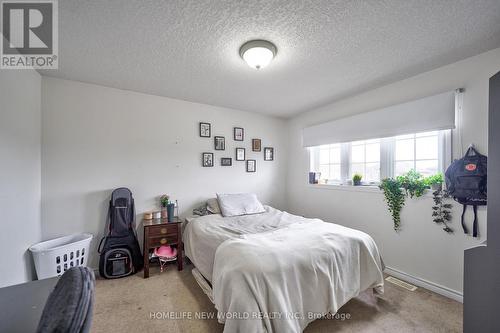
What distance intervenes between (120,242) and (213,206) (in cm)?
124

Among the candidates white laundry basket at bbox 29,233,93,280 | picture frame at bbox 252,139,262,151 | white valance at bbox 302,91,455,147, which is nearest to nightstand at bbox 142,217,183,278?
white laundry basket at bbox 29,233,93,280

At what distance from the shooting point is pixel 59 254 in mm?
2064

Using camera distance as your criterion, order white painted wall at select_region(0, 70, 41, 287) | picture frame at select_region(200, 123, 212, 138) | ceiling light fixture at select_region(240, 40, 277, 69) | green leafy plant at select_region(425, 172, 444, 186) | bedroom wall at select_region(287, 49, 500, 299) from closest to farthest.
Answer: white painted wall at select_region(0, 70, 41, 287)
ceiling light fixture at select_region(240, 40, 277, 69)
bedroom wall at select_region(287, 49, 500, 299)
green leafy plant at select_region(425, 172, 444, 186)
picture frame at select_region(200, 123, 212, 138)

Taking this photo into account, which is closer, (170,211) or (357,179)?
(170,211)

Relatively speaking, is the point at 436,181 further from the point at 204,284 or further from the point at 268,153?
the point at 204,284

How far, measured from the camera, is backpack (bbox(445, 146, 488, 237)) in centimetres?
179

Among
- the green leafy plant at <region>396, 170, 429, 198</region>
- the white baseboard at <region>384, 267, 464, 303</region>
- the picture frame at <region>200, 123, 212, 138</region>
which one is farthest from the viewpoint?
the picture frame at <region>200, 123, 212, 138</region>

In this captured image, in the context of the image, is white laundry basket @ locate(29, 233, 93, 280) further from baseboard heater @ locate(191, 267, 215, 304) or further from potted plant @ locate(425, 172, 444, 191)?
potted plant @ locate(425, 172, 444, 191)

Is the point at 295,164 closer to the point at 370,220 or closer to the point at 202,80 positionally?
the point at 370,220

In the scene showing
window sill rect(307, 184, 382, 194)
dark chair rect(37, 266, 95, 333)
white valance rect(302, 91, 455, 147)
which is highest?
white valance rect(302, 91, 455, 147)

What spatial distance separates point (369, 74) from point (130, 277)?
370cm

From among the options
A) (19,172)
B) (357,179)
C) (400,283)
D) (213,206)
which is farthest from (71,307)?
(357,179)

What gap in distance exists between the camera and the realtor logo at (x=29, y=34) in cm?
140

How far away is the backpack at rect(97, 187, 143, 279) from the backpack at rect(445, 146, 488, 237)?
11.7 feet
